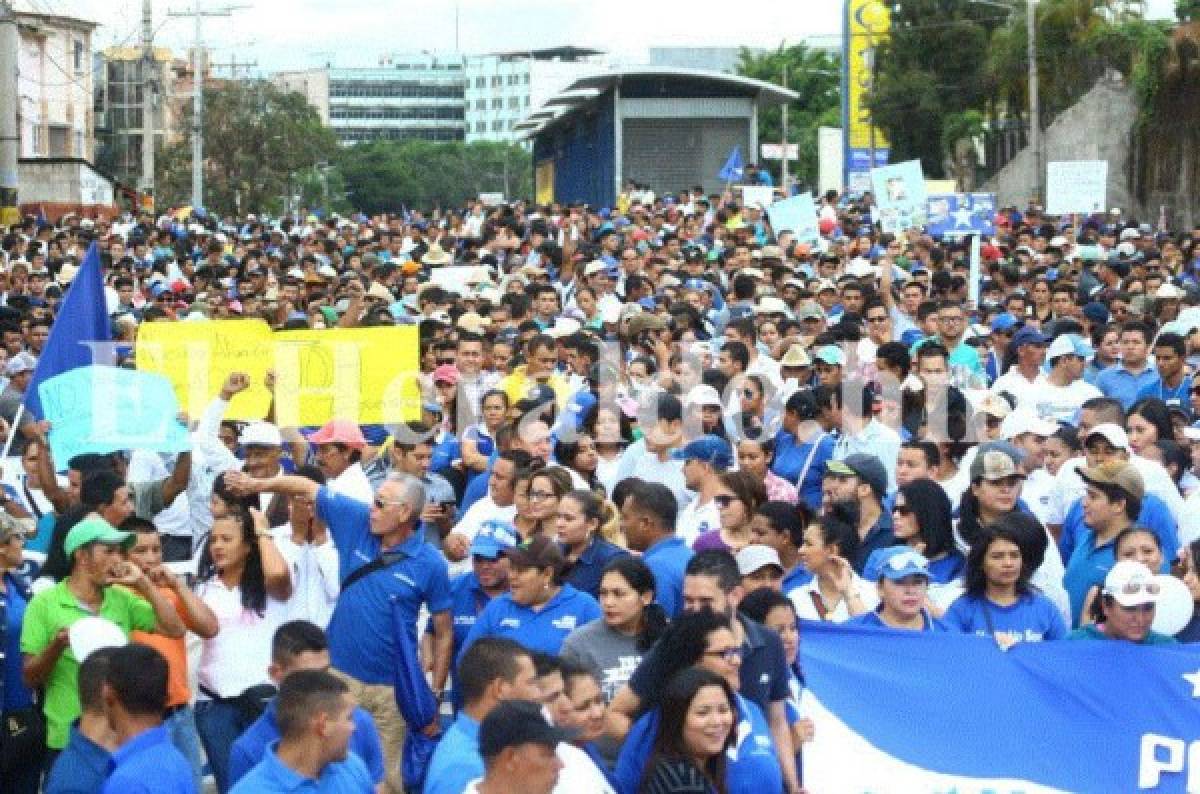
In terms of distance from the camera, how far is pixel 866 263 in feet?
71.7

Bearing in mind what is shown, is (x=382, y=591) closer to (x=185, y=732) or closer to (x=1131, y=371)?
(x=185, y=732)

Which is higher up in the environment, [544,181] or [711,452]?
[544,181]

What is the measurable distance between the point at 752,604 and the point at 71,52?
100475 millimetres

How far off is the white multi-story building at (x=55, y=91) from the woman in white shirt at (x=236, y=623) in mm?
76537

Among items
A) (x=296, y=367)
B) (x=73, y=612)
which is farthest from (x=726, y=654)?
(x=296, y=367)

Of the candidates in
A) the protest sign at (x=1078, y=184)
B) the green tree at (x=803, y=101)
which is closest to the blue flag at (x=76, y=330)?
the protest sign at (x=1078, y=184)

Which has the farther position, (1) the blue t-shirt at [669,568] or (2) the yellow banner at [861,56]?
(2) the yellow banner at [861,56]

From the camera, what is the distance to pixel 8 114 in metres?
30.5

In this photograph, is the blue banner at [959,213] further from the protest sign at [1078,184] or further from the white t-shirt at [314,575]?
the white t-shirt at [314,575]

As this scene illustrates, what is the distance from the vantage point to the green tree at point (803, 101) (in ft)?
336

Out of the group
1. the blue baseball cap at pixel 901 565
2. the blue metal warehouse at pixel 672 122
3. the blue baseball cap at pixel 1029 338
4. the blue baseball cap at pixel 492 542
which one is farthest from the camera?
the blue metal warehouse at pixel 672 122

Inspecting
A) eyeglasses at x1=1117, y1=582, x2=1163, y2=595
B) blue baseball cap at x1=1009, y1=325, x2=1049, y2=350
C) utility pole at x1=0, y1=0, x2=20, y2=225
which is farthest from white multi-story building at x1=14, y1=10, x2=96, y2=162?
eyeglasses at x1=1117, y1=582, x2=1163, y2=595

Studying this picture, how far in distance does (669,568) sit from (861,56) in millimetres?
60384

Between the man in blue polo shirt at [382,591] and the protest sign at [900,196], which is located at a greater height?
the protest sign at [900,196]
